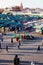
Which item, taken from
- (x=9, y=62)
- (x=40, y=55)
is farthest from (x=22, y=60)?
(x=40, y=55)

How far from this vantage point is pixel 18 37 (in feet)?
79.0

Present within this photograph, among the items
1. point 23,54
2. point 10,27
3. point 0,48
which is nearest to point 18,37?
point 0,48

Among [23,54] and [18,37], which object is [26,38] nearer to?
[18,37]

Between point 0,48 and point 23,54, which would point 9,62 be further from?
point 0,48

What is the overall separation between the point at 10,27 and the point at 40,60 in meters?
21.2

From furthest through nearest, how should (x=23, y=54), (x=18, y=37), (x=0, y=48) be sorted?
1. (x=18, y=37)
2. (x=0, y=48)
3. (x=23, y=54)

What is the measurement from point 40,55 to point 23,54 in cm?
120

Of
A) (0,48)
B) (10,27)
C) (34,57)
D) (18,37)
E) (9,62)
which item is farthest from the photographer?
(10,27)

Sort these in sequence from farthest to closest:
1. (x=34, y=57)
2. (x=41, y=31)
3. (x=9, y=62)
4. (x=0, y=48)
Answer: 1. (x=41, y=31)
2. (x=0, y=48)
3. (x=34, y=57)
4. (x=9, y=62)

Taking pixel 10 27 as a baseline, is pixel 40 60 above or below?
below

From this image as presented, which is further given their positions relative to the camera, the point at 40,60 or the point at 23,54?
the point at 23,54

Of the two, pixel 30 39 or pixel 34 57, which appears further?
pixel 30 39

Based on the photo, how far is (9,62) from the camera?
14.4 metres

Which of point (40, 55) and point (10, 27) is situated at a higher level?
point (10, 27)
